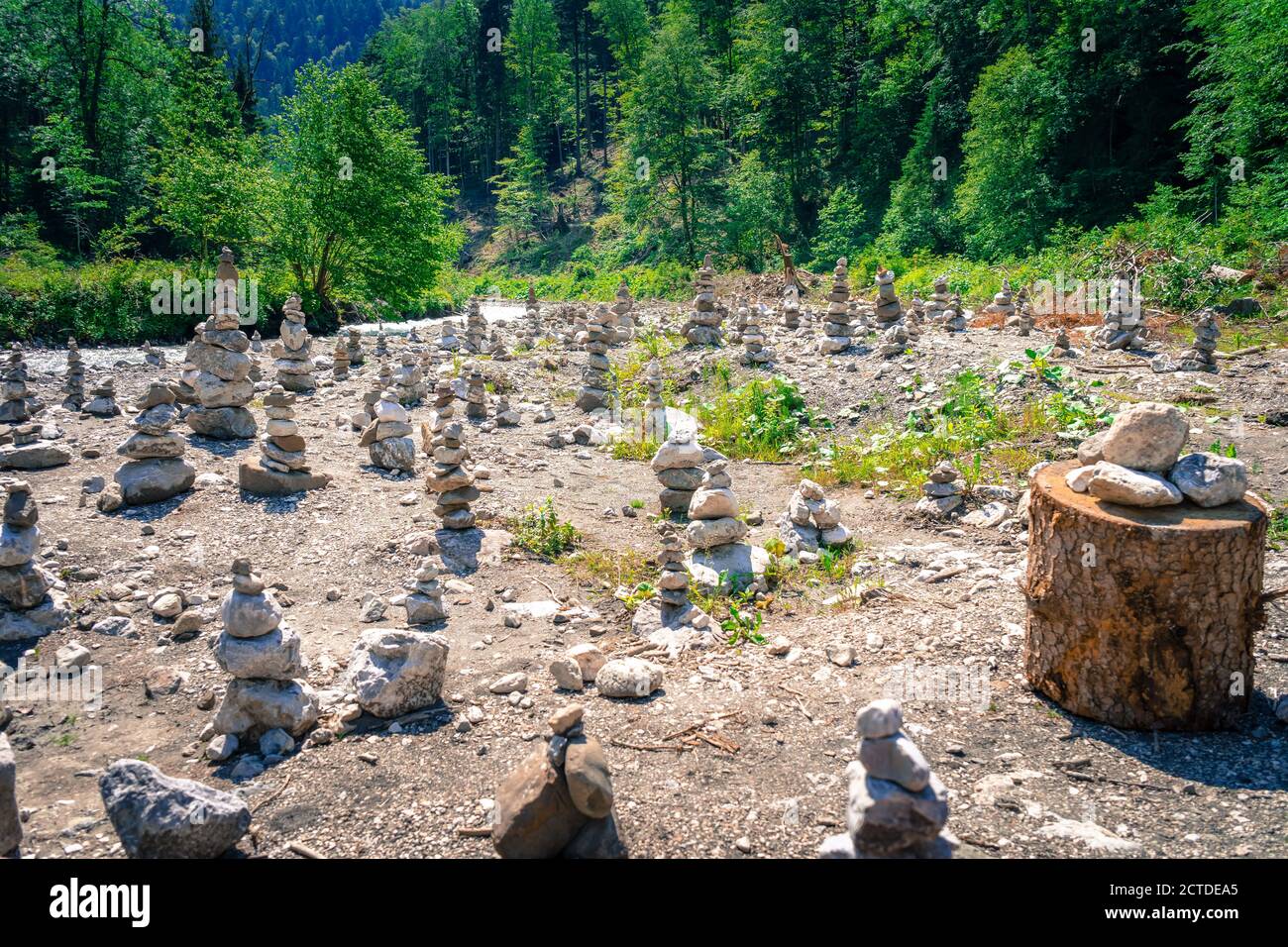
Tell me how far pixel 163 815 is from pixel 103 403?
1066 centimetres

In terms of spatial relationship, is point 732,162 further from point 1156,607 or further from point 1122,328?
point 1156,607

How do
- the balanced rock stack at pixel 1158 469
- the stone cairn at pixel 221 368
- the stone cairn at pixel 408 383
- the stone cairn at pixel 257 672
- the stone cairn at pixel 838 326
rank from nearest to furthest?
the balanced rock stack at pixel 1158 469 < the stone cairn at pixel 257 672 < the stone cairn at pixel 221 368 < the stone cairn at pixel 408 383 < the stone cairn at pixel 838 326

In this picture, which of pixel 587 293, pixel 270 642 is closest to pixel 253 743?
pixel 270 642

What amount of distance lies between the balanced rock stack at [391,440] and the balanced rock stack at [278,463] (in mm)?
1013

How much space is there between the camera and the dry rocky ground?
3.97 meters

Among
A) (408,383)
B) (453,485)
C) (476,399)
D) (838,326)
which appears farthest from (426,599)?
(838,326)

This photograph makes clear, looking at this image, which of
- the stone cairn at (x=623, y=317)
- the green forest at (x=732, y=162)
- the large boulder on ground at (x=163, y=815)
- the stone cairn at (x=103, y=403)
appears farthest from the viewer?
the green forest at (x=732, y=162)

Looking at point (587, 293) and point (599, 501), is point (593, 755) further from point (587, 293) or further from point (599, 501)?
point (587, 293)

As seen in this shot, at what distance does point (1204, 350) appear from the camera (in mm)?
11125

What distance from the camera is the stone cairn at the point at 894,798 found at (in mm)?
3055

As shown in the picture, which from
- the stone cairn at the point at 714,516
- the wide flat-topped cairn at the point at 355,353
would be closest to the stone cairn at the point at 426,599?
the stone cairn at the point at 714,516

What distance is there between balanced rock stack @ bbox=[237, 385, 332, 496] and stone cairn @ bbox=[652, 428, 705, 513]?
4.07 m

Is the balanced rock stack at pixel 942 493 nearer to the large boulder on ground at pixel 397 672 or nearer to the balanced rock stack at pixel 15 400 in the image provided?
the large boulder on ground at pixel 397 672

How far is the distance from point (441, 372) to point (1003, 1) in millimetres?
27383
